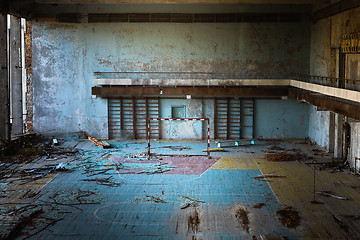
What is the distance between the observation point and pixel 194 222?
11477mm

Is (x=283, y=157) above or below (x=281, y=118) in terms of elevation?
below

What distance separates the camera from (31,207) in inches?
492

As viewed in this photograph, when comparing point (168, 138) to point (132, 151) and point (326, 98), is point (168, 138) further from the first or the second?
point (326, 98)

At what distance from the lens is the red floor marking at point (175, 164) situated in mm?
16578

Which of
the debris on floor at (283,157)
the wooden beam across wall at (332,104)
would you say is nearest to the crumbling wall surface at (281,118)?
the wooden beam across wall at (332,104)

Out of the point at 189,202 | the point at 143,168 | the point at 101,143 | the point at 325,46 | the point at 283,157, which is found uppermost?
the point at 325,46

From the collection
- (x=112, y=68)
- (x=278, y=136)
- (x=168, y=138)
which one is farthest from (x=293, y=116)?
(x=112, y=68)

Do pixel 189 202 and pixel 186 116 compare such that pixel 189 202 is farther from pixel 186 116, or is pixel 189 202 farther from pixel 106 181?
pixel 186 116

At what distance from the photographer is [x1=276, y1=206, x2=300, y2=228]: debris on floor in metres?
11.3

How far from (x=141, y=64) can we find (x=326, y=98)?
36.2ft

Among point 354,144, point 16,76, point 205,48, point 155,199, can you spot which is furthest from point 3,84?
point 354,144

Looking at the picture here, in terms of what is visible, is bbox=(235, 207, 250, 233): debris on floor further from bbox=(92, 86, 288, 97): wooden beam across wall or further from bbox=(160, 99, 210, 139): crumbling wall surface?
bbox=(160, 99, 210, 139): crumbling wall surface

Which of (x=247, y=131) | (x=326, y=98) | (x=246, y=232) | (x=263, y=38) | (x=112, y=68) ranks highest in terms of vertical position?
(x=263, y=38)

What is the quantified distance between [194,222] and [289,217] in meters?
2.65
